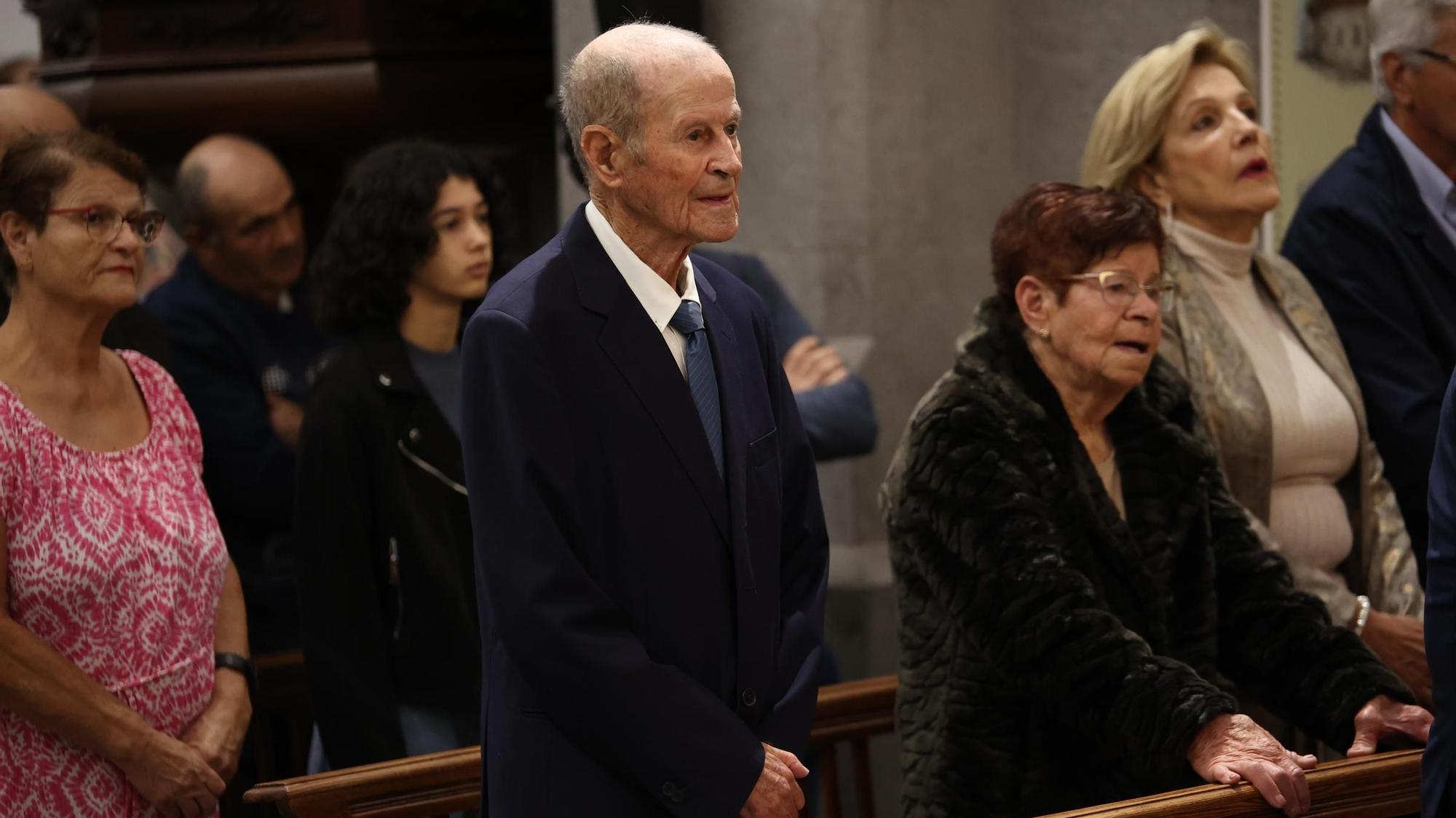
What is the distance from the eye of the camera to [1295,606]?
304cm

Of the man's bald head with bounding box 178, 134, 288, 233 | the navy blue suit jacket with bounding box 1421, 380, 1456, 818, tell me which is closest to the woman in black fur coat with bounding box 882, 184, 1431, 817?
the navy blue suit jacket with bounding box 1421, 380, 1456, 818

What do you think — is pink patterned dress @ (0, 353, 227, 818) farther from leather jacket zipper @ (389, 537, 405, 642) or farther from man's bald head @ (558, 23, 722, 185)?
man's bald head @ (558, 23, 722, 185)

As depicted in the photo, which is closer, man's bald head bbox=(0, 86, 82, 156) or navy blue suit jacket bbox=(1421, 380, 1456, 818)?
navy blue suit jacket bbox=(1421, 380, 1456, 818)

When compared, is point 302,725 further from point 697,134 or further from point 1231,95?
point 1231,95

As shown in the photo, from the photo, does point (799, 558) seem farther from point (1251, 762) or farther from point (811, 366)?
point (811, 366)

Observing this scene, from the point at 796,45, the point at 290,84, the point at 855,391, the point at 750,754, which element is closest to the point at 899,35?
the point at 796,45

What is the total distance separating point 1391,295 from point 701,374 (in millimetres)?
1868

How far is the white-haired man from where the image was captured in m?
3.58

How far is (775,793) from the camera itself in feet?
7.46

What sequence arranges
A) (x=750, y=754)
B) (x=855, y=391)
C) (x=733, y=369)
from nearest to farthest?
(x=750, y=754) → (x=733, y=369) → (x=855, y=391)

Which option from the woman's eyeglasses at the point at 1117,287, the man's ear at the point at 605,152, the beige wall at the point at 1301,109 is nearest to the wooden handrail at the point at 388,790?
A: the man's ear at the point at 605,152

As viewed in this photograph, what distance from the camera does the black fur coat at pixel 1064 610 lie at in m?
2.77

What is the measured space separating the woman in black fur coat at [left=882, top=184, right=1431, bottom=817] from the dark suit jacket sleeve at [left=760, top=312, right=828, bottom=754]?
0.38m

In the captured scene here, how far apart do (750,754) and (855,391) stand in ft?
5.84
